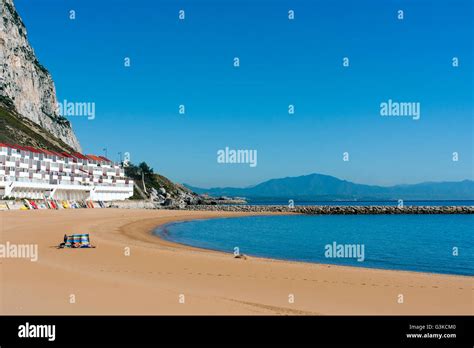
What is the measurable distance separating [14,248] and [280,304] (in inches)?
652

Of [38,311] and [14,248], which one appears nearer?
[38,311]

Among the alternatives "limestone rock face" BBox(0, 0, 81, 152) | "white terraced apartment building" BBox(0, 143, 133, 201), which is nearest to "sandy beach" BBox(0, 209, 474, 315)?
"white terraced apartment building" BBox(0, 143, 133, 201)

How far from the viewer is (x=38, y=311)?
11000 millimetres

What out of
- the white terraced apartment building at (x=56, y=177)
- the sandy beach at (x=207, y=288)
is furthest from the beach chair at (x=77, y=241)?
the white terraced apartment building at (x=56, y=177)

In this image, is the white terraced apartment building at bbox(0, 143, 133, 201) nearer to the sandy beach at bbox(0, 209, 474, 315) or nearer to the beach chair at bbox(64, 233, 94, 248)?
the beach chair at bbox(64, 233, 94, 248)

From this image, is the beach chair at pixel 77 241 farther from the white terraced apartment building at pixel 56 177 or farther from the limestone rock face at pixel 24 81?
the limestone rock face at pixel 24 81

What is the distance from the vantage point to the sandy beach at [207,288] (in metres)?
11.9

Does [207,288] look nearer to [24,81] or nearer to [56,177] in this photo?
[56,177]

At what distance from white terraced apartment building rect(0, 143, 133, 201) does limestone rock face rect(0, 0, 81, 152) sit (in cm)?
4912

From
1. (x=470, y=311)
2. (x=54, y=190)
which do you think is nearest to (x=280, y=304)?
(x=470, y=311)

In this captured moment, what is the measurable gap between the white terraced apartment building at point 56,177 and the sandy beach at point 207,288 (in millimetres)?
69528

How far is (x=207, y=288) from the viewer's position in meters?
14.9

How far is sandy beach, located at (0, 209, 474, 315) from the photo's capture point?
38.9 feet
